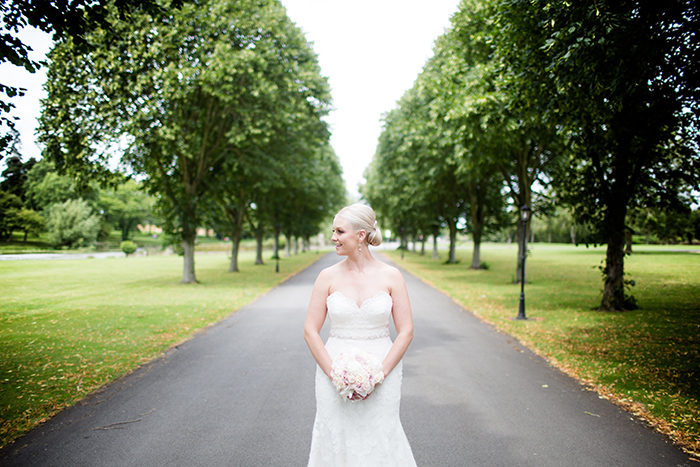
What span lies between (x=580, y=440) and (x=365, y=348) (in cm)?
304

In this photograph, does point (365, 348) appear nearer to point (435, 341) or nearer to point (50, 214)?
point (435, 341)

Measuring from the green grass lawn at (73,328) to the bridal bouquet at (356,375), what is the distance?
157 inches

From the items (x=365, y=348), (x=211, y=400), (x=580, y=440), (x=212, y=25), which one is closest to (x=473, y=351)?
(x=580, y=440)

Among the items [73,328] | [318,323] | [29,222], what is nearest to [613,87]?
[318,323]

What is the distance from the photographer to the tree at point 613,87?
6.31 meters

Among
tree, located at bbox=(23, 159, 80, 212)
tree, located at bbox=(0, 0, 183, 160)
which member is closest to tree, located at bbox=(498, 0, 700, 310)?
tree, located at bbox=(0, 0, 183, 160)

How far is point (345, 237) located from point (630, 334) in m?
9.07

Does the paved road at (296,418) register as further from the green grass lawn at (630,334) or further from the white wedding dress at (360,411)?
the white wedding dress at (360,411)

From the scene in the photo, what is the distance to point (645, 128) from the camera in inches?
387

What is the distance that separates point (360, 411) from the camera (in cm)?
296

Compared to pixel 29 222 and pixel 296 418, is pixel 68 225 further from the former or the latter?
pixel 296 418

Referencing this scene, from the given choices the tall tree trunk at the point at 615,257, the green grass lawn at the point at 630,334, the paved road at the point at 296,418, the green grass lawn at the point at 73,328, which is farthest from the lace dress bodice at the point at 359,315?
the tall tree trunk at the point at 615,257

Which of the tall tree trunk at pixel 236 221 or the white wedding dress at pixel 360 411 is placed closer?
the white wedding dress at pixel 360 411

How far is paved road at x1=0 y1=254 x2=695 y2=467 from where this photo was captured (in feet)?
13.0
